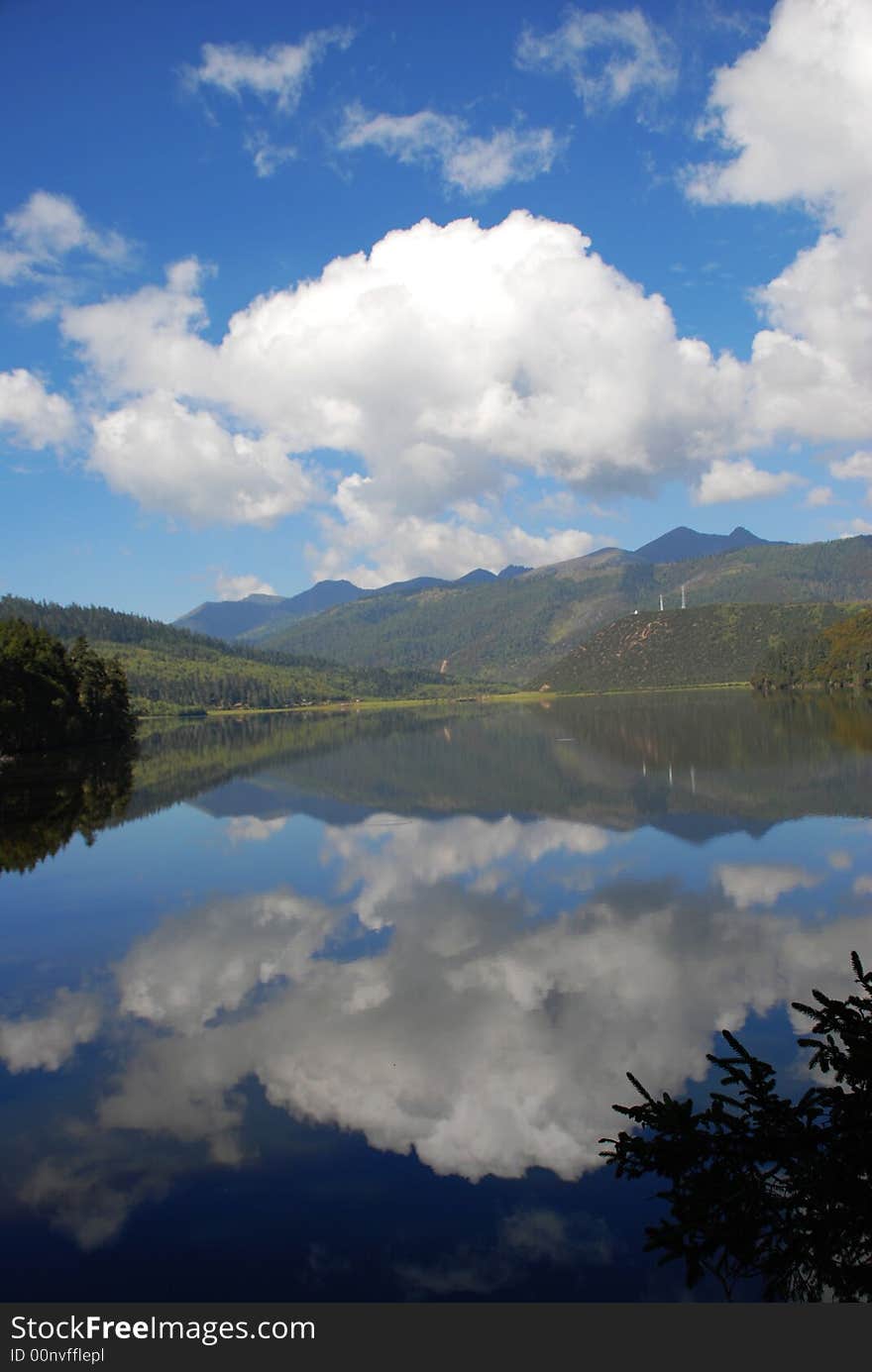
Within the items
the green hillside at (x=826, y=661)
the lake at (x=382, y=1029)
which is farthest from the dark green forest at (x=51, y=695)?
the green hillside at (x=826, y=661)

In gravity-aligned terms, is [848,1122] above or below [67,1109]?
above

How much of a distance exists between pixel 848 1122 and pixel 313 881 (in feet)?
69.4

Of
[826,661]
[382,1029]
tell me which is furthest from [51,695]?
[826,661]

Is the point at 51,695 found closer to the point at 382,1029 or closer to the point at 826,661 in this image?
the point at 382,1029

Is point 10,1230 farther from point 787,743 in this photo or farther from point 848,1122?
point 787,743

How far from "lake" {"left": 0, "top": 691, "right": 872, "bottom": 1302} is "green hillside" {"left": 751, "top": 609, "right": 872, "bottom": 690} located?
141m

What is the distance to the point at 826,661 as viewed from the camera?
171 metres

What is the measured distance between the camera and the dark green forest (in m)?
76.9

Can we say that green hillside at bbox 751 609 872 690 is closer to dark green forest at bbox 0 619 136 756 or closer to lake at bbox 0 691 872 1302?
dark green forest at bbox 0 619 136 756

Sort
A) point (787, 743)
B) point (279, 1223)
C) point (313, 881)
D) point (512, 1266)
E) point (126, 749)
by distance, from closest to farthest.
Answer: point (512, 1266) < point (279, 1223) < point (313, 881) < point (787, 743) < point (126, 749)
